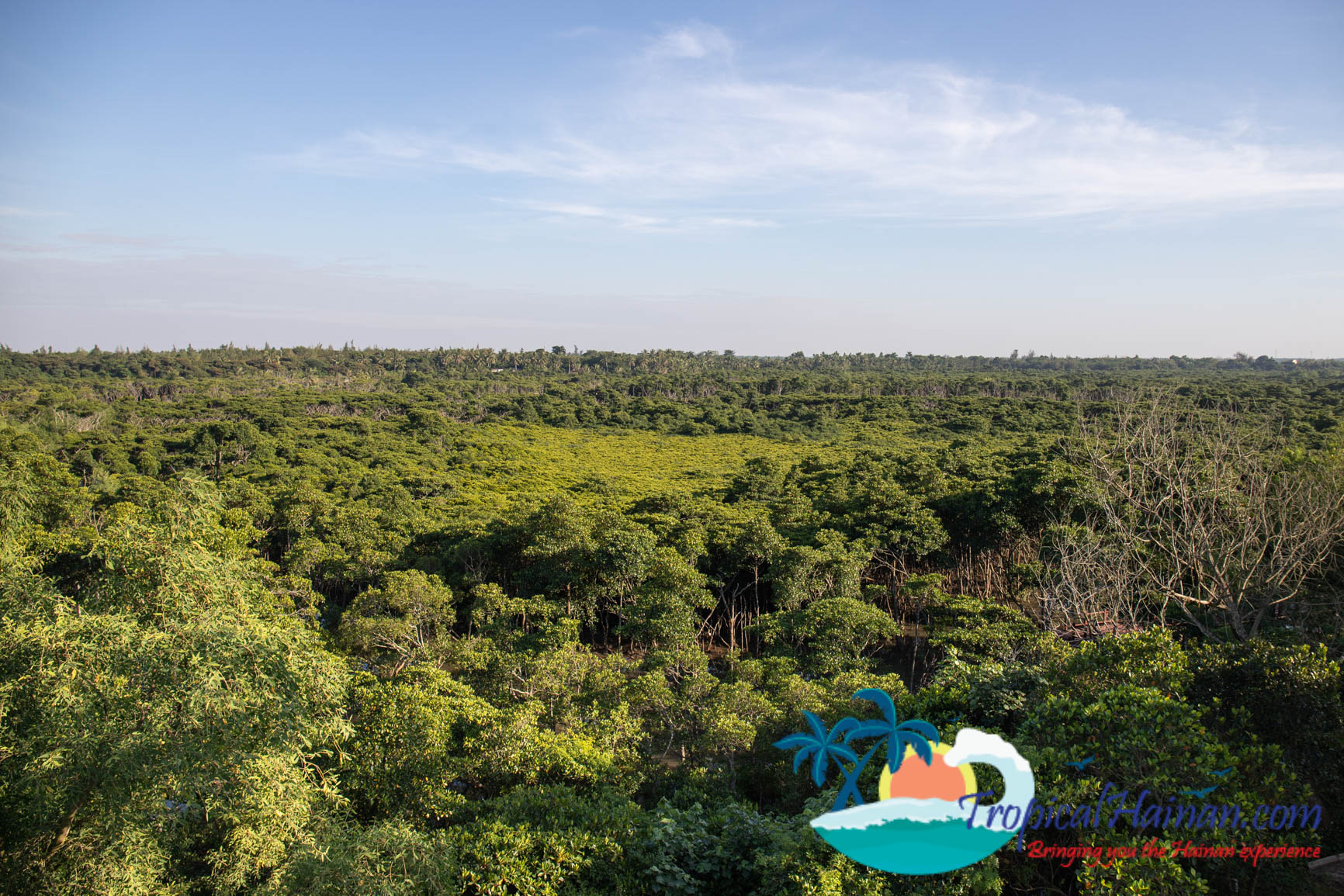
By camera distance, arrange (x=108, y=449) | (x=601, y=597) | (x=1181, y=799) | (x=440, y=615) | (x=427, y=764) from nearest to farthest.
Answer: (x=1181, y=799), (x=427, y=764), (x=440, y=615), (x=601, y=597), (x=108, y=449)

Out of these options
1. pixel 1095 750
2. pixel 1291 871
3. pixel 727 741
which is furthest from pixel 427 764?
pixel 1291 871

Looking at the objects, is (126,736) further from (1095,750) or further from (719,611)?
(719,611)

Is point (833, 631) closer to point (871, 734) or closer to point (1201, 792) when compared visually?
point (1201, 792)

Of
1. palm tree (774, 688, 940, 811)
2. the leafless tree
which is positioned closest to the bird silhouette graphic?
palm tree (774, 688, 940, 811)

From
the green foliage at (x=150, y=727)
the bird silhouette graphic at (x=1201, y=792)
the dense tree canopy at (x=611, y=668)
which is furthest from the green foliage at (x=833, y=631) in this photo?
the green foliage at (x=150, y=727)

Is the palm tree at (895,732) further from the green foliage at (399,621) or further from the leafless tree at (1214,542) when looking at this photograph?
the green foliage at (399,621)

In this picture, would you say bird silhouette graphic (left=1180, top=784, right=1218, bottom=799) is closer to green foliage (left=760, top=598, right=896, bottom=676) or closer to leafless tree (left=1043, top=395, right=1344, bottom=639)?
leafless tree (left=1043, top=395, right=1344, bottom=639)
